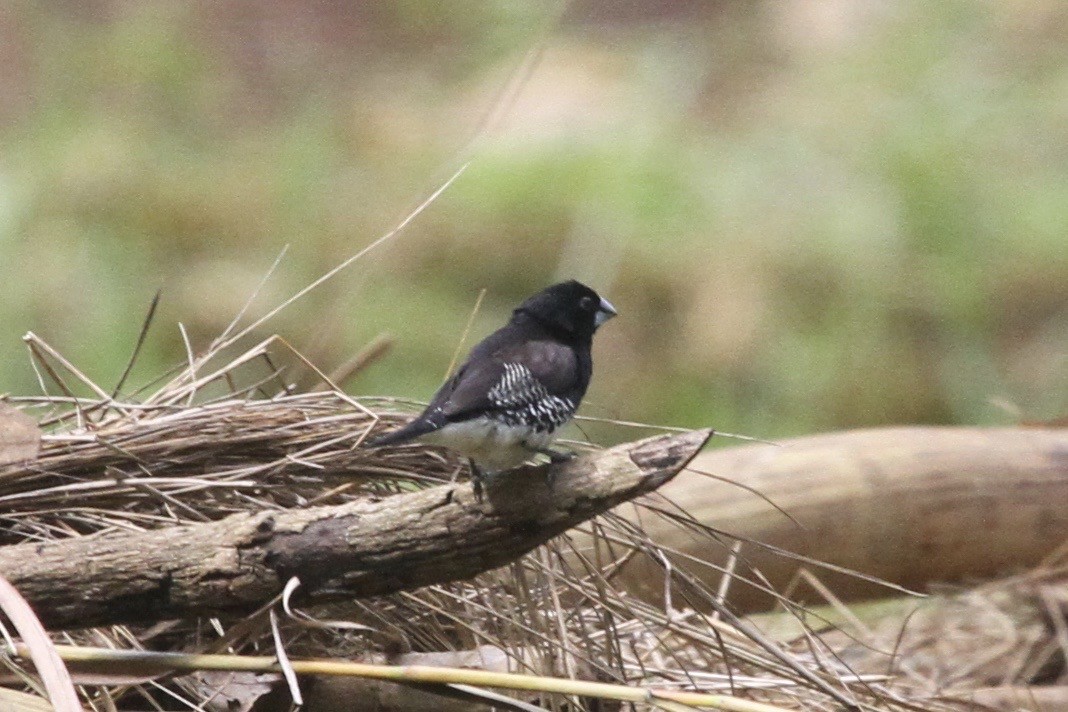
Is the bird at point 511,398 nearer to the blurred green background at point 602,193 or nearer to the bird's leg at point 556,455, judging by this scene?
the bird's leg at point 556,455

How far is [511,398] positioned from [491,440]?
2.2 inches

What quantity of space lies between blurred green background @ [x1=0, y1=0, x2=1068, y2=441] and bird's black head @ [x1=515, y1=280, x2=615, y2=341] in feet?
4.85

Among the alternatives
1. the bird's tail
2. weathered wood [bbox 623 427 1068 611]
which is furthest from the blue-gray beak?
weathered wood [bbox 623 427 1068 611]

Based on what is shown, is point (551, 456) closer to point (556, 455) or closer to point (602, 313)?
point (556, 455)

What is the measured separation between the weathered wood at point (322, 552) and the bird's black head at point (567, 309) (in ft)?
1.36

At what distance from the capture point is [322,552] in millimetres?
1413

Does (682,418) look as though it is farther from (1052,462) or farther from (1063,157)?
(1063,157)

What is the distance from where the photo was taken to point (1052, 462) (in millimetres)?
2822

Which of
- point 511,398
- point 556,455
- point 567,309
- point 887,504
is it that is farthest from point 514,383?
point 887,504

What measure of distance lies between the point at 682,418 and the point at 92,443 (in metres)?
2.52

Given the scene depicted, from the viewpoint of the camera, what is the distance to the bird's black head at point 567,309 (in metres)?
1.85

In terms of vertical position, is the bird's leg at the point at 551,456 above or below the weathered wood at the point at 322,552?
above

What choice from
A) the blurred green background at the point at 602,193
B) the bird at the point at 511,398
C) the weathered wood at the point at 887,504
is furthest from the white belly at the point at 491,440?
the blurred green background at the point at 602,193

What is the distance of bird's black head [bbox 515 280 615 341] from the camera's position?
1854 mm
